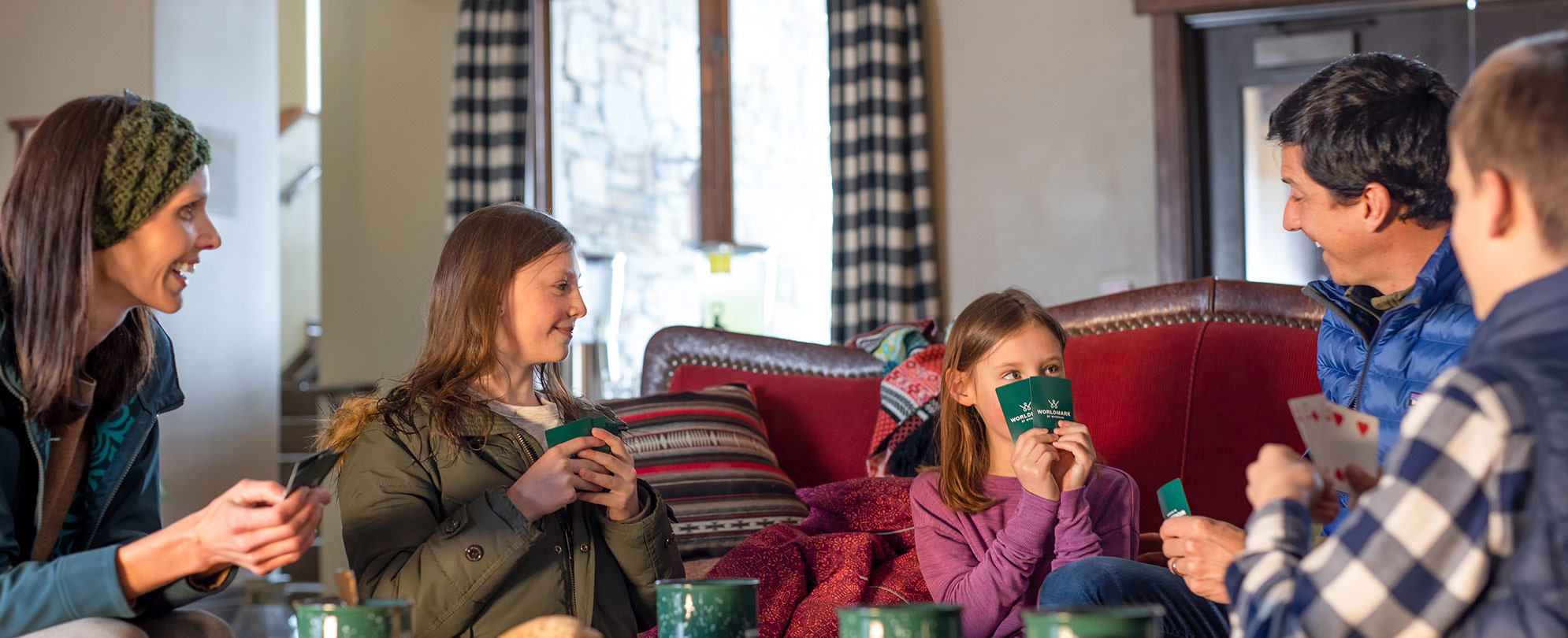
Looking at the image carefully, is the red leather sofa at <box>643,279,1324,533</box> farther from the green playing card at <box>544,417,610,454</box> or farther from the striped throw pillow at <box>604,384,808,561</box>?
the green playing card at <box>544,417,610,454</box>

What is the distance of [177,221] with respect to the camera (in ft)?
5.11

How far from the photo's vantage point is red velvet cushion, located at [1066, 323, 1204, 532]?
2.28m

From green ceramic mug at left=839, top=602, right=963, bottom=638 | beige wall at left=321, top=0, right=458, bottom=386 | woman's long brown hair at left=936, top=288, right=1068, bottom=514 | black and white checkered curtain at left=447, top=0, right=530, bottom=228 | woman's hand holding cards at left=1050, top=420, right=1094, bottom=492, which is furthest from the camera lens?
beige wall at left=321, top=0, right=458, bottom=386

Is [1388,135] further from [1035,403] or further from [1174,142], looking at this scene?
[1174,142]

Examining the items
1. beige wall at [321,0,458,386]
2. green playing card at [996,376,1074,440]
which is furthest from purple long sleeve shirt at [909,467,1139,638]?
beige wall at [321,0,458,386]

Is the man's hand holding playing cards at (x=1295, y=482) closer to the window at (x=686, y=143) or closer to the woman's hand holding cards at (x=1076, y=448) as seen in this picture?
the woman's hand holding cards at (x=1076, y=448)

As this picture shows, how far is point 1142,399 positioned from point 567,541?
118 cm

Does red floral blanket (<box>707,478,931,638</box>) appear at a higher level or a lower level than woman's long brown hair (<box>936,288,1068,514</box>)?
lower

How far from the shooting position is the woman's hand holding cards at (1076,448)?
1761 mm

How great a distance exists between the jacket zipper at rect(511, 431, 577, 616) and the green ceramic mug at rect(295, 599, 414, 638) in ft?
2.05

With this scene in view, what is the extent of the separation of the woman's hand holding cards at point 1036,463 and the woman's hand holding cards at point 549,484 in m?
0.62

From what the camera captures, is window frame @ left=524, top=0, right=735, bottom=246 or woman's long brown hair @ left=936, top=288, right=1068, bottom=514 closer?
woman's long brown hair @ left=936, top=288, right=1068, bottom=514

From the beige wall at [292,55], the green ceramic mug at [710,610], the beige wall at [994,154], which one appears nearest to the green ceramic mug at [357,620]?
the green ceramic mug at [710,610]

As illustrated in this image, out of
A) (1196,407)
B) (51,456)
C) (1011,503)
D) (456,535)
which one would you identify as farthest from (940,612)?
(1196,407)
